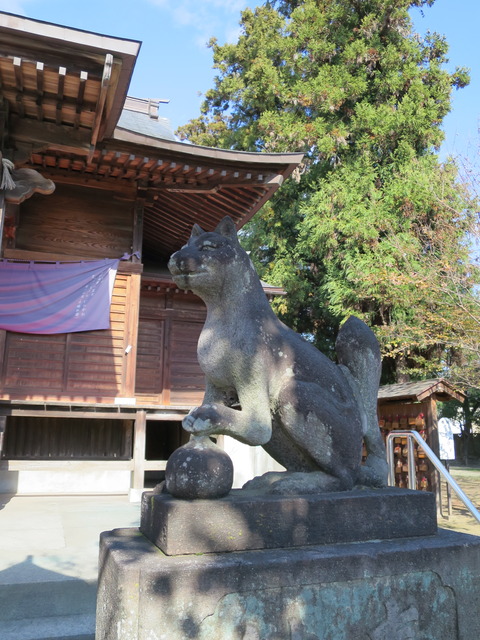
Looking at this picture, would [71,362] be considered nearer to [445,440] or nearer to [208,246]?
[208,246]

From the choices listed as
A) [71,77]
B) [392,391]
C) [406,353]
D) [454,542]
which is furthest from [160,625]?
[406,353]

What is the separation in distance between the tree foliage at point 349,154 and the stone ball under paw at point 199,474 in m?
10.3

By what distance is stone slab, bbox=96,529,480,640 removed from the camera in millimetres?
1810

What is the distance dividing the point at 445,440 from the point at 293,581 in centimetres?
720

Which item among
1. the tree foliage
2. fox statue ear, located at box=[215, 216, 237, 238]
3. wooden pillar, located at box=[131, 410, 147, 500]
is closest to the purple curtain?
wooden pillar, located at box=[131, 410, 147, 500]

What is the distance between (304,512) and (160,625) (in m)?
0.74

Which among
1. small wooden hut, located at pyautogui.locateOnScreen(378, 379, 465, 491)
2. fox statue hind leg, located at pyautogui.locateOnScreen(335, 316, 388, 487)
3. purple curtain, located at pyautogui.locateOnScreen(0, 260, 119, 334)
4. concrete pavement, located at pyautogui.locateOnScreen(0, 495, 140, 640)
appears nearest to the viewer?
fox statue hind leg, located at pyautogui.locateOnScreen(335, 316, 388, 487)

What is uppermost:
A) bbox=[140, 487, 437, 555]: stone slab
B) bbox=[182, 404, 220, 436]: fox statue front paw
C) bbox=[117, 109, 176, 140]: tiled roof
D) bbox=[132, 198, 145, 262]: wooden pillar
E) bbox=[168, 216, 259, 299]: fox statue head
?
bbox=[117, 109, 176, 140]: tiled roof

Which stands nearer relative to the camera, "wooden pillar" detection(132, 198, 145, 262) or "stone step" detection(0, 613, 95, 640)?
"stone step" detection(0, 613, 95, 640)

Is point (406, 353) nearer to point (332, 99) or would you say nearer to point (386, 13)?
point (332, 99)

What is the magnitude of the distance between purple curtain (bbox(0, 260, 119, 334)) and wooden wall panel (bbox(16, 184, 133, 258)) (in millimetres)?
699

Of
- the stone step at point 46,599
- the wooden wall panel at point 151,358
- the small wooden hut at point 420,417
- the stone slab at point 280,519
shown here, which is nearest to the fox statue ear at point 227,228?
the stone slab at point 280,519

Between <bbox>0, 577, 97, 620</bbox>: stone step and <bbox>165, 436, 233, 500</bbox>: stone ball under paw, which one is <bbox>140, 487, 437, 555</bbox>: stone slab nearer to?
<bbox>165, 436, 233, 500</bbox>: stone ball under paw

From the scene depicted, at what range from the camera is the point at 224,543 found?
2.04m
